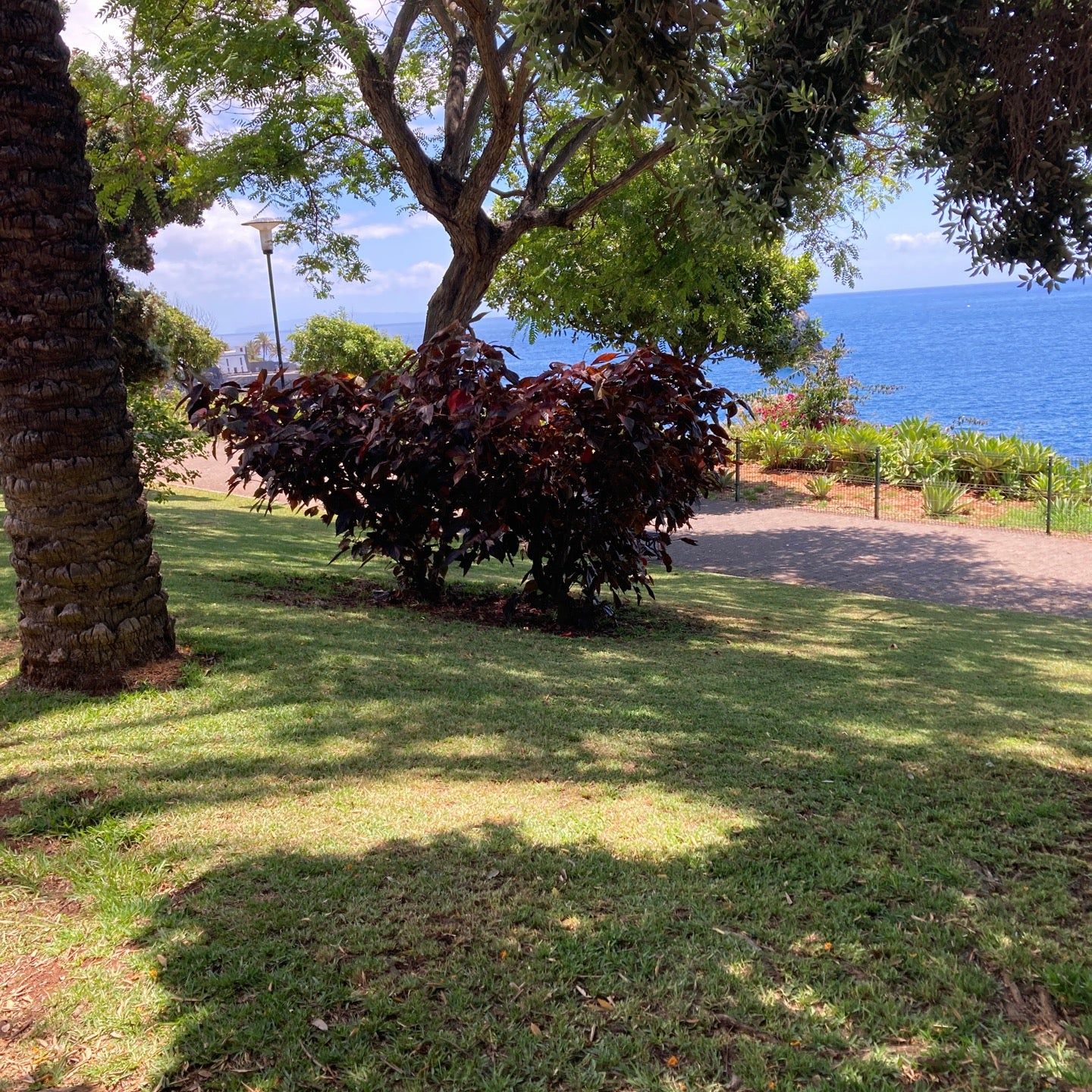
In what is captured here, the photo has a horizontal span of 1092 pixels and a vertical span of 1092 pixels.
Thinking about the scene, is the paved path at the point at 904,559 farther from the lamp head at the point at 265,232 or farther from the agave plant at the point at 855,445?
the lamp head at the point at 265,232

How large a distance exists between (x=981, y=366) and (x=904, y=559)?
85102mm

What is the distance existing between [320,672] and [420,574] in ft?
8.30

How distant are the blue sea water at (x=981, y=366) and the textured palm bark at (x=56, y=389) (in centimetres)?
298

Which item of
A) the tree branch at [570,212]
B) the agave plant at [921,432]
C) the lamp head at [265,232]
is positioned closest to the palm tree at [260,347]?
Answer: the lamp head at [265,232]

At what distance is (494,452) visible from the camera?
702 cm

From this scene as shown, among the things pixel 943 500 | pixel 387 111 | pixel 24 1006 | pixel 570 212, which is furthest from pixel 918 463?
pixel 24 1006

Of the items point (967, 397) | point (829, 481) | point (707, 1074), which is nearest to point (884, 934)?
point (707, 1074)

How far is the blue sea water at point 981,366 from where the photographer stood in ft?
113

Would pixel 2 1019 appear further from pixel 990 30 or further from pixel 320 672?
pixel 990 30

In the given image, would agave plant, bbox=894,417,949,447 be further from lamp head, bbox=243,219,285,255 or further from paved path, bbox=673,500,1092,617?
lamp head, bbox=243,219,285,255

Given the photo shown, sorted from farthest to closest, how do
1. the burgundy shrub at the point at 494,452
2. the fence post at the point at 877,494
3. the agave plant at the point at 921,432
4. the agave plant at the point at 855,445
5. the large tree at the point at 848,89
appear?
1. the agave plant at the point at 855,445
2. the agave plant at the point at 921,432
3. the fence post at the point at 877,494
4. the burgundy shrub at the point at 494,452
5. the large tree at the point at 848,89

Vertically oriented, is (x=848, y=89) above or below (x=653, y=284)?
below

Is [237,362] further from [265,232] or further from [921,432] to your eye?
[921,432]

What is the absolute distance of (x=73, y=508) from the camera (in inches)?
195
